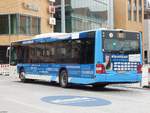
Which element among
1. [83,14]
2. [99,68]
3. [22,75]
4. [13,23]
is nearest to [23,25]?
[13,23]

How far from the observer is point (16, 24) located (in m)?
57.6

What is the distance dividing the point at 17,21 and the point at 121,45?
37.2 metres

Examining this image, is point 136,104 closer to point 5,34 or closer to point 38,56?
point 38,56

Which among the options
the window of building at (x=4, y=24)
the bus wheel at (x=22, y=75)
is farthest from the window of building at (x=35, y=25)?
the bus wheel at (x=22, y=75)

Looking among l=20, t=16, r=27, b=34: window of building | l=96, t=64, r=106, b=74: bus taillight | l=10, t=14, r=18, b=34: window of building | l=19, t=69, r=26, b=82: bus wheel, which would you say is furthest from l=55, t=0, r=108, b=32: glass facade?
l=96, t=64, r=106, b=74: bus taillight

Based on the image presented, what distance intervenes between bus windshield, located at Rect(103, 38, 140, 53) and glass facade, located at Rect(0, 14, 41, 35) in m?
36.9

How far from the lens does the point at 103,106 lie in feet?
48.5

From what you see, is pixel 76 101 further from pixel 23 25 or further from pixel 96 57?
pixel 23 25

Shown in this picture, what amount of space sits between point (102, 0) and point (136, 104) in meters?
64.9

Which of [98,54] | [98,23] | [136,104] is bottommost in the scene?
[136,104]

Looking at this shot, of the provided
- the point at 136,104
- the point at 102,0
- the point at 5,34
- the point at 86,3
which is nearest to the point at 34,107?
the point at 136,104

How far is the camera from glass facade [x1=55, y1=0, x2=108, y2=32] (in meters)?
66.4

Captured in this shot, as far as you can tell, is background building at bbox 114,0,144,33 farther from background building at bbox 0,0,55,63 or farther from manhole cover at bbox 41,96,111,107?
manhole cover at bbox 41,96,111,107

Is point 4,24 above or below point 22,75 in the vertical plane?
above
